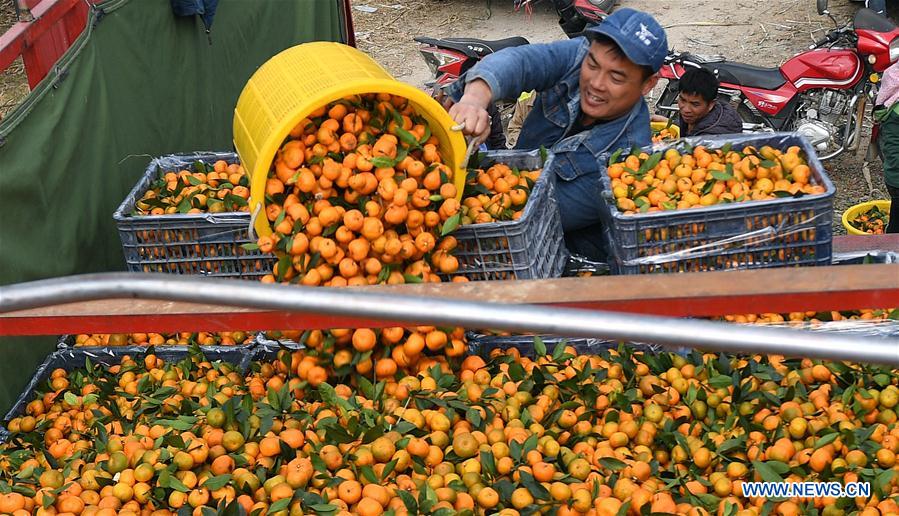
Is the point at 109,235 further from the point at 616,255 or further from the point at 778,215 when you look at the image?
the point at 778,215

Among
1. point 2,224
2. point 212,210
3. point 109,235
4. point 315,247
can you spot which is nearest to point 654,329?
point 315,247

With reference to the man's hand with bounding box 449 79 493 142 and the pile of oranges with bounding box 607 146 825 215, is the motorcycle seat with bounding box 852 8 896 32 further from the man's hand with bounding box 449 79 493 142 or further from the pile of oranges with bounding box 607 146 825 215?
the man's hand with bounding box 449 79 493 142

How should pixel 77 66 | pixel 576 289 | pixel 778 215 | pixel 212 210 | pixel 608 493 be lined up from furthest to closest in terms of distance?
pixel 77 66 < pixel 212 210 < pixel 778 215 < pixel 608 493 < pixel 576 289

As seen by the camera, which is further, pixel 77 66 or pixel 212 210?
pixel 77 66

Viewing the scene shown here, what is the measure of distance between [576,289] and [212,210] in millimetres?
1917

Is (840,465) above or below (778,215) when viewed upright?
below

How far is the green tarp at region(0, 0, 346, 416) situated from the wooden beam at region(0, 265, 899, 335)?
1.50 meters

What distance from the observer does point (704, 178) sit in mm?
3391

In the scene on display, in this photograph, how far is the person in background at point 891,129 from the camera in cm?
539

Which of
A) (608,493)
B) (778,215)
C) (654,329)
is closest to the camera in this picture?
(654,329)

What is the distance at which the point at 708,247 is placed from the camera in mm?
3217

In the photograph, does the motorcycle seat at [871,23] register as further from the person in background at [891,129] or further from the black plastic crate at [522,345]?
the black plastic crate at [522,345]

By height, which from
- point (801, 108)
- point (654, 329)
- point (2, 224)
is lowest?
point (801, 108)

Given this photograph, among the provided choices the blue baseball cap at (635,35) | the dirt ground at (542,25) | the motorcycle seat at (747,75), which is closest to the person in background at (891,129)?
the motorcycle seat at (747,75)
